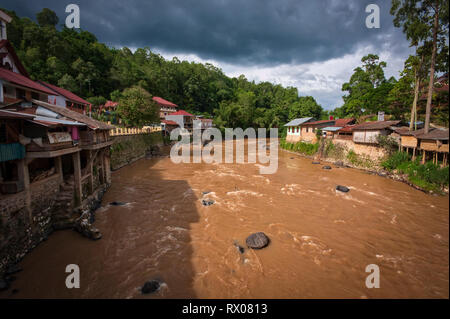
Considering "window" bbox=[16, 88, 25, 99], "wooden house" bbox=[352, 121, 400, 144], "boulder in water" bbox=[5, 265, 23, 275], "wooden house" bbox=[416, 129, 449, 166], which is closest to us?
"wooden house" bbox=[416, 129, 449, 166]

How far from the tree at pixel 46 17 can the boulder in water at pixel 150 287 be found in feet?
231

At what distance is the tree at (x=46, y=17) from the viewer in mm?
50263

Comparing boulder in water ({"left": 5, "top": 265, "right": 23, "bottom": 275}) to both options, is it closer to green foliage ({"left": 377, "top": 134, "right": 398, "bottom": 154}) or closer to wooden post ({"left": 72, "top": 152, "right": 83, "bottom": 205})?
wooden post ({"left": 72, "top": 152, "right": 83, "bottom": 205})

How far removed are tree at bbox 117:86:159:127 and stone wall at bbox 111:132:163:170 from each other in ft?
9.07

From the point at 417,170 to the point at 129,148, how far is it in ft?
101

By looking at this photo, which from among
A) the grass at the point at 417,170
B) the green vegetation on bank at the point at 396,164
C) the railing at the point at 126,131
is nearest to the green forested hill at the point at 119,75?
the railing at the point at 126,131

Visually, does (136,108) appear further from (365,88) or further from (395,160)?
→ (365,88)

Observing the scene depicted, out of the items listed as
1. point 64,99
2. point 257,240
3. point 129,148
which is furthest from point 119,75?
point 257,240

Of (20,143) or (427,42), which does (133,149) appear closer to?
(20,143)

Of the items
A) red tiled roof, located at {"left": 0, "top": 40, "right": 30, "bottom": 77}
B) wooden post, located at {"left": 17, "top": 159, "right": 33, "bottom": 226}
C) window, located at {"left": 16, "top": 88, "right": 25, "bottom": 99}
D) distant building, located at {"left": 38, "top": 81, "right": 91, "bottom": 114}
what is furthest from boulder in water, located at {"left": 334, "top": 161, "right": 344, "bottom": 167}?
red tiled roof, located at {"left": 0, "top": 40, "right": 30, "bottom": 77}

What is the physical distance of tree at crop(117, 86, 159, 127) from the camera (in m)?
30.9

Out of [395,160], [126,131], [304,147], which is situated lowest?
[395,160]

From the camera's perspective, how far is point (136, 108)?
3128 centimetres

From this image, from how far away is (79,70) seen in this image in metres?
42.3
